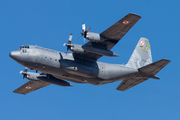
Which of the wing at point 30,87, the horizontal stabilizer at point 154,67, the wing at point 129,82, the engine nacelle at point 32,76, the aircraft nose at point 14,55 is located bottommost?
the wing at point 129,82

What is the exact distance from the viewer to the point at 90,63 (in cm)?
2903

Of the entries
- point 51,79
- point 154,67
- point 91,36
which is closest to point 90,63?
point 91,36

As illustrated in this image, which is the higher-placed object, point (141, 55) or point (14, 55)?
point (141, 55)

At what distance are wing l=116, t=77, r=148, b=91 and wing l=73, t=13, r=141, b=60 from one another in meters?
4.80

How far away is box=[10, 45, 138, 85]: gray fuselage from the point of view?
27141mm

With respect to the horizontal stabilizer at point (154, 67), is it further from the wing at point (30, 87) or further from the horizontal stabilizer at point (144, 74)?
the wing at point (30, 87)

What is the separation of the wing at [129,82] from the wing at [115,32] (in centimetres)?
480

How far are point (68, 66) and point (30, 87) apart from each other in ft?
29.0

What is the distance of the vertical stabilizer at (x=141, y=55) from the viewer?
31.7m

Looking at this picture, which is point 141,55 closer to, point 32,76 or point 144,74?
point 144,74

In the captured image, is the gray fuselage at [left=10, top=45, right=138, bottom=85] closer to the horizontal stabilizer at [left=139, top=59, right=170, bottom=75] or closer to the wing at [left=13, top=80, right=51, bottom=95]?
the horizontal stabilizer at [left=139, top=59, right=170, bottom=75]

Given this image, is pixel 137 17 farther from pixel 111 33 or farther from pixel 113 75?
pixel 113 75

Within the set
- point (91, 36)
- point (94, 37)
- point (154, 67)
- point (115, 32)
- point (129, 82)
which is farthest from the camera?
point (129, 82)

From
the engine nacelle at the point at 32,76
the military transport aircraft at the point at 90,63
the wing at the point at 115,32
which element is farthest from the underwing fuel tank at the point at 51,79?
the wing at the point at 115,32
